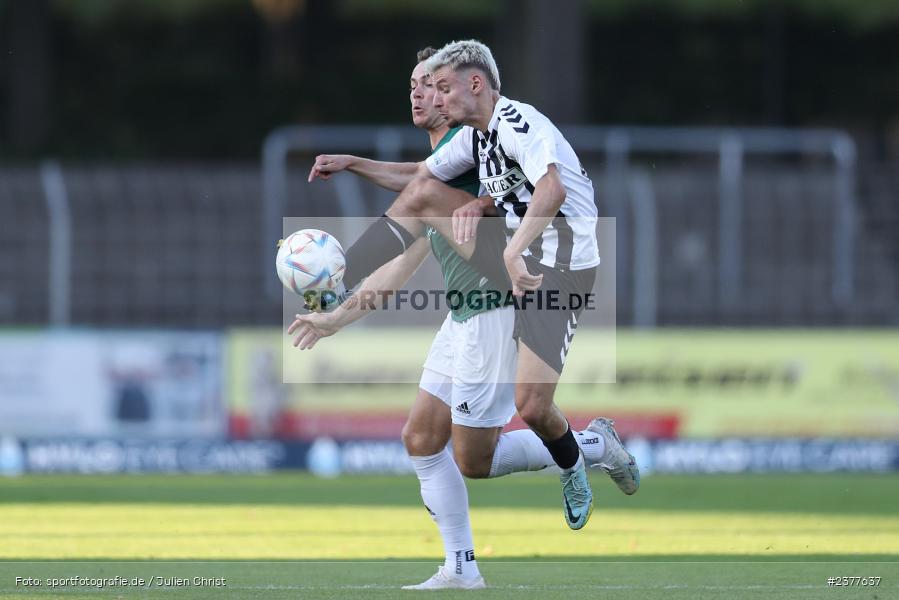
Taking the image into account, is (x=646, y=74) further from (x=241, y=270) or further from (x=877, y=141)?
(x=241, y=270)

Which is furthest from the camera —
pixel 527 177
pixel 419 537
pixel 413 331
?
pixel 413 331

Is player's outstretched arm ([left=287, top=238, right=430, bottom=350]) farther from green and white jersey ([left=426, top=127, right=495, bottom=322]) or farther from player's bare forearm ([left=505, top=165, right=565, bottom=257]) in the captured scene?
player's bare forearm ([left=505, top=165, right=565, bottom=257])

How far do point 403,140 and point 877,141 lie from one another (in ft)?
33.6

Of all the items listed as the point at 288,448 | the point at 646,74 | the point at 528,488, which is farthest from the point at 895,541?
the point at 646,74

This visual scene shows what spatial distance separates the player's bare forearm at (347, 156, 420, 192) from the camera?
26.4 ft

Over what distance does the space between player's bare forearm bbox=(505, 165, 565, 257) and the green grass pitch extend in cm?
165

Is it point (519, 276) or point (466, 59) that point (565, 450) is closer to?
point (519, 276)

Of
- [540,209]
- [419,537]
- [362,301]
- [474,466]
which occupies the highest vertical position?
[540,209]

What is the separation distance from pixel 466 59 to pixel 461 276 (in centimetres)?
109

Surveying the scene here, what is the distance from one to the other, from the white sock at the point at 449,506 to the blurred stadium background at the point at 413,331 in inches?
79.9

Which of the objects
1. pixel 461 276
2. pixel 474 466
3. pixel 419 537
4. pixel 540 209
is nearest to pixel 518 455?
pixel 474 466

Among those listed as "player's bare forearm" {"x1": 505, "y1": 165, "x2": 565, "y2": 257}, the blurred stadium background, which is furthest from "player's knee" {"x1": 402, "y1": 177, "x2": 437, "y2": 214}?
the blurred stadium background

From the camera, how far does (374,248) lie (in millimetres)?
8008

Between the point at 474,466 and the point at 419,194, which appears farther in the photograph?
the point at 419,194
